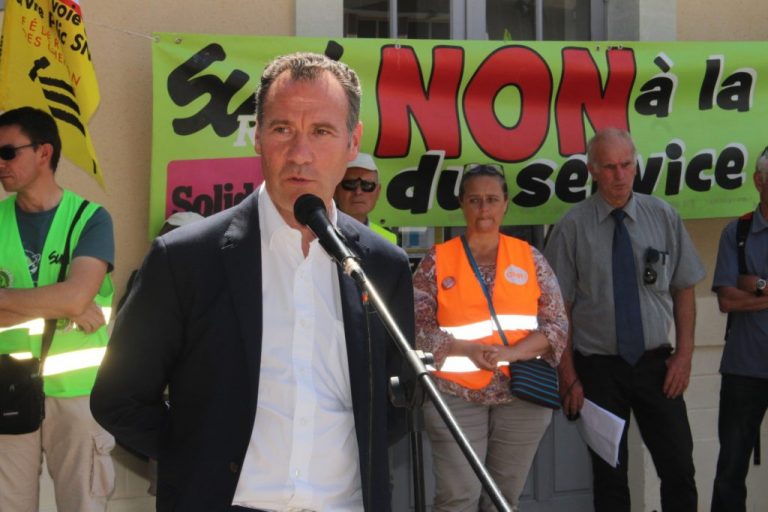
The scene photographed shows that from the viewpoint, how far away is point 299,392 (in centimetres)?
225

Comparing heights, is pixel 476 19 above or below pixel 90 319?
above

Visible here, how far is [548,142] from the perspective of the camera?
19.7ft

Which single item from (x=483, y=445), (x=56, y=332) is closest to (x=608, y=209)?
(x=483, y=445)

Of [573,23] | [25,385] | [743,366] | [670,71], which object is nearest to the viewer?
[25,385]

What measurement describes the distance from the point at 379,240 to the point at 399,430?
0.52 meters

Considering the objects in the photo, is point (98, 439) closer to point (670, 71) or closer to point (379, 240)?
point (379, 240)

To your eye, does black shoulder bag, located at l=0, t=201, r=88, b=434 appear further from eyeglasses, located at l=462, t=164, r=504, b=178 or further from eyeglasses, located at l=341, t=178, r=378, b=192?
eyeglasses, located at l=462, t=164, r=504, b=178

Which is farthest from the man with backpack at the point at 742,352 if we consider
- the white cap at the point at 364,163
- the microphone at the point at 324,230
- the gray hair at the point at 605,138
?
the microphone at the point at 324,230

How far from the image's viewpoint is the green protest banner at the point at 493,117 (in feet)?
17.7

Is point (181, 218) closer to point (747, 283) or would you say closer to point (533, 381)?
point (533, 381)

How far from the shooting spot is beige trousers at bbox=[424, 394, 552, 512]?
15.8 ft

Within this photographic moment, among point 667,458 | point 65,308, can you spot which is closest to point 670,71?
point 667,458

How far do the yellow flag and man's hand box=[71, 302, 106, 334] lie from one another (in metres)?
0.75

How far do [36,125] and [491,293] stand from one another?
220cm
